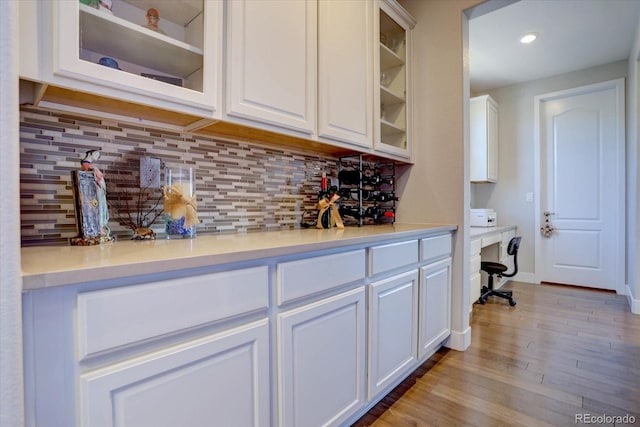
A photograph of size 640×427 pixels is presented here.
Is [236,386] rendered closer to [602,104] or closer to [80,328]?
[80,328]

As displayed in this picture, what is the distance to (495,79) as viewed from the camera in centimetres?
414

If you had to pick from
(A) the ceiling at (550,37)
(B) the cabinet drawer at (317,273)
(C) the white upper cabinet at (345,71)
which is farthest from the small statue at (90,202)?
(A) the ceiling at (550,37)

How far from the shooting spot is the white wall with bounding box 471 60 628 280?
4.15 m

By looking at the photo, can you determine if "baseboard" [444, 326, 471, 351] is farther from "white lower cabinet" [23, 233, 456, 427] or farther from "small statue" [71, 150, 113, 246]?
"small statue" [71, 150, 113, 246]

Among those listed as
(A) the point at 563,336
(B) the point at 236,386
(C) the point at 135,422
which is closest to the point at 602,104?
(A) the point at 563,336

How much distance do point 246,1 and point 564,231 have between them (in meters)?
4.47

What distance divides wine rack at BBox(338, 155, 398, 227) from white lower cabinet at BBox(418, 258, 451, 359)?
51cm

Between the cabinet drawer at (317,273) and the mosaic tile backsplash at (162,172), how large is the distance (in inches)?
22.6

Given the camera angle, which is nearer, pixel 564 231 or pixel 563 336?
pixel 563 336

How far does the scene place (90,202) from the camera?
104 cm

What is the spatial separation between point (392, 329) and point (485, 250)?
110 inches

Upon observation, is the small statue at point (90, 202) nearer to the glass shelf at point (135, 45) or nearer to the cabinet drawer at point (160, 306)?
the glass shelf at point (135, 45)

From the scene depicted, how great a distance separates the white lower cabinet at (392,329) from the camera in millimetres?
1437

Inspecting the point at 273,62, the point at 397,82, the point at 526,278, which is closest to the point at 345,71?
the point at 273,62
